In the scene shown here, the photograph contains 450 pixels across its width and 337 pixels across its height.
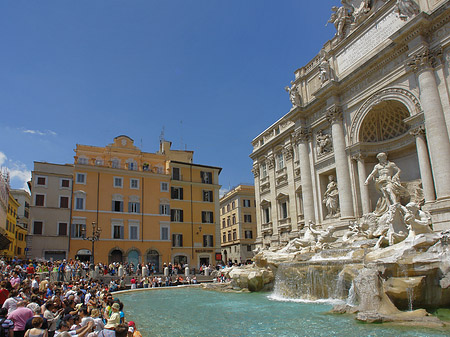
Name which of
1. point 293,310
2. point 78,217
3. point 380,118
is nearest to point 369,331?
point 293,310

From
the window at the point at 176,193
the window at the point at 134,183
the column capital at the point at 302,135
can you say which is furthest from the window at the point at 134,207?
the column capital at the point at 302,135

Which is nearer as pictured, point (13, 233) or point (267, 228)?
point (267, 228)

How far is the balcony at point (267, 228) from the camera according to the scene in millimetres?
31203

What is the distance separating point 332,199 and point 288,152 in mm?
6499

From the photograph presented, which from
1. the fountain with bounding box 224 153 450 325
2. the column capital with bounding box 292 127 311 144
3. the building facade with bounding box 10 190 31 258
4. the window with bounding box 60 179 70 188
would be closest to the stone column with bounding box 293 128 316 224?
the column capital with bounding box 292 127 311 144

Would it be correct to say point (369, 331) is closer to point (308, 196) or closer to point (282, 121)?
point (308, 196)

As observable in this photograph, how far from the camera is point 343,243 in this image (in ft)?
58.7

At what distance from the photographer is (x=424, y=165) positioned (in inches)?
691

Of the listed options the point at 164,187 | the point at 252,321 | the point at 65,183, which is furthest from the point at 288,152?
the point at 65,183

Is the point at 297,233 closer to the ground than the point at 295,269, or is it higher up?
higher up

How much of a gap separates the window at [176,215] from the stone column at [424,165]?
27.3 m

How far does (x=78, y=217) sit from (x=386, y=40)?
1168 inches

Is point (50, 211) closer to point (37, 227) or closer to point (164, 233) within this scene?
point (37, 227)

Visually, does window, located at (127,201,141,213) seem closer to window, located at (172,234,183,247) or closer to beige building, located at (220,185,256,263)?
Result: window, located at (172,234,183,247)
